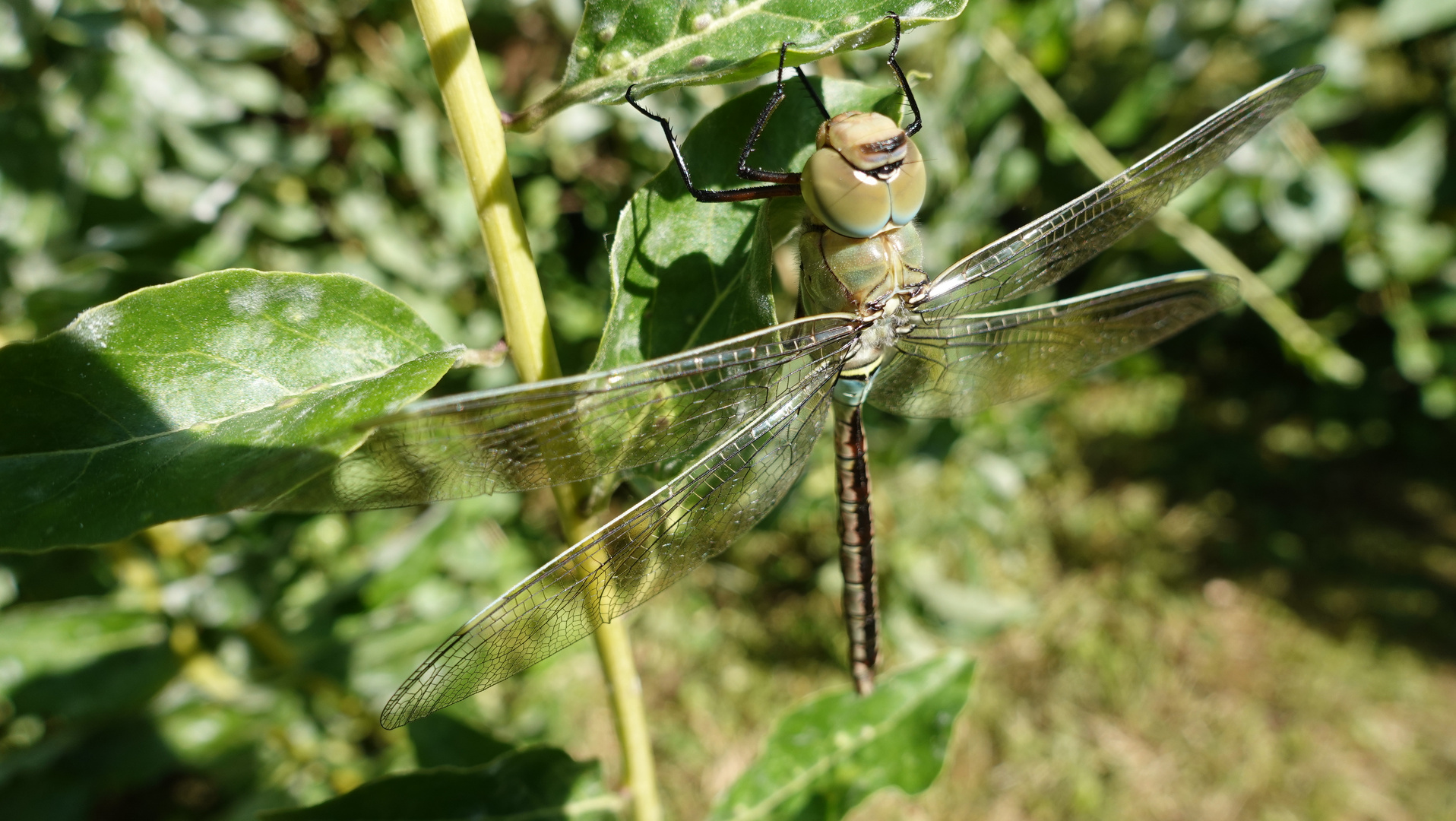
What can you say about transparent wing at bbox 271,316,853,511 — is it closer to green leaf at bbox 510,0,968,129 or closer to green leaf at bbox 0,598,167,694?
green leaf at bbox 510,0,968,129

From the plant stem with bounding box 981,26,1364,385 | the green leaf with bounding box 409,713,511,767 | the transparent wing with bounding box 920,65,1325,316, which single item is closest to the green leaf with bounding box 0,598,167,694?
the green leaf with bounding box 409,713,511,767

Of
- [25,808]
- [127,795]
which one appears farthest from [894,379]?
[127,795]

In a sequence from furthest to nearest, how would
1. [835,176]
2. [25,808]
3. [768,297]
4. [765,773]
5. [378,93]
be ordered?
1. [378,93]
2. [25,808]
3. [765,773]
4. [835,176]
5. [768,297]

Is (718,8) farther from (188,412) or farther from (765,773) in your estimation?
Result: (765,773)

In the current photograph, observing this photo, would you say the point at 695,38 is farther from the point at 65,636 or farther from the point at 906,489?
the point at 906,489

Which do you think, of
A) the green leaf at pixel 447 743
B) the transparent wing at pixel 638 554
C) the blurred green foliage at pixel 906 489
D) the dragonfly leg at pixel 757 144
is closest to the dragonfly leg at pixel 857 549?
the transparent wing at pixel 638 554

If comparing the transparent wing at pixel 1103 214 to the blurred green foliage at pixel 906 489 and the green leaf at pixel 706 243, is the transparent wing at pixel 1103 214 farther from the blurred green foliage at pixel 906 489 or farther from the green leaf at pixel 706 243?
the green leaf at pixel 706 243

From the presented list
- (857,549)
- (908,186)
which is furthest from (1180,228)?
(908,186)
